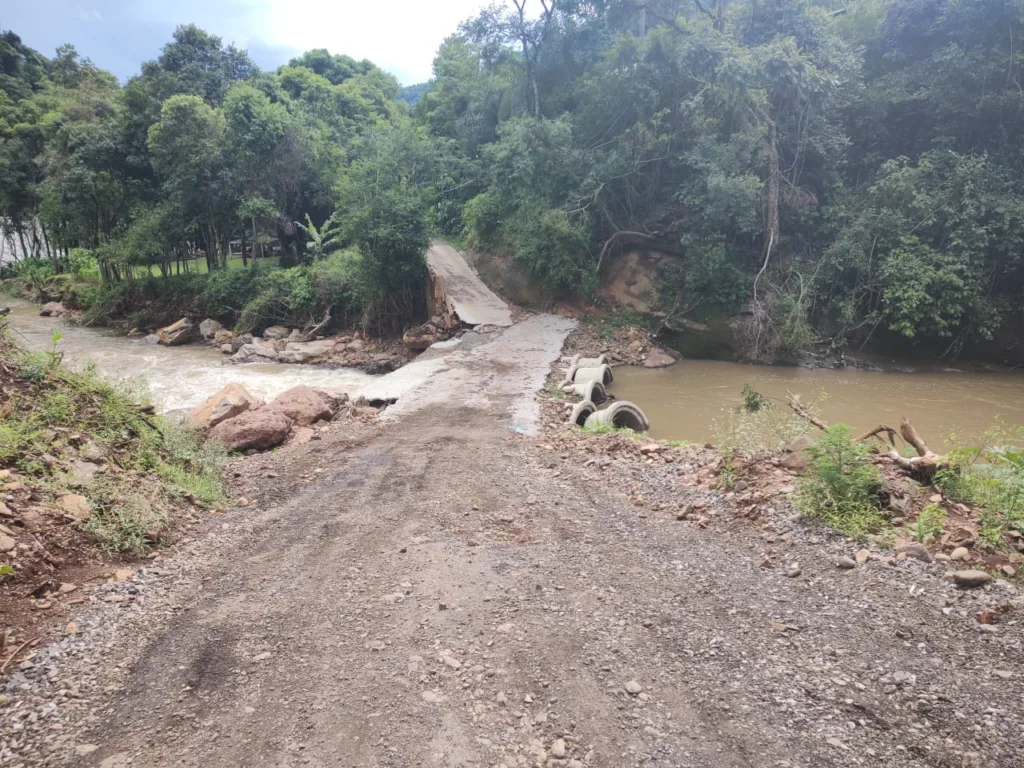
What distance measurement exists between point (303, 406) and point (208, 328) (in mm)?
13124

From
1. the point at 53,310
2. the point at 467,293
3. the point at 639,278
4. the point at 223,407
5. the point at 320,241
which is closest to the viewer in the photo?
the point at 223,407

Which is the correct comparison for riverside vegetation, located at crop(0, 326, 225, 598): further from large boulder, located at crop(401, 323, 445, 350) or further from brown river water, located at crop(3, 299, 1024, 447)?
large boulder, located at crop(401, 323, 445, 350)

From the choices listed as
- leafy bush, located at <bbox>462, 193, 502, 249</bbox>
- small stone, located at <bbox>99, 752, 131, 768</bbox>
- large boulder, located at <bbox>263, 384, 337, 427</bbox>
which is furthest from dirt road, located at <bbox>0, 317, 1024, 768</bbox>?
leafy bush, located at <bbox>462, 193, 502, 249</bbox>

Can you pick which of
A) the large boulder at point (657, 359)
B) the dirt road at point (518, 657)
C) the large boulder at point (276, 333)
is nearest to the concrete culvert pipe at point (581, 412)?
the dirt road at point (518, 657)

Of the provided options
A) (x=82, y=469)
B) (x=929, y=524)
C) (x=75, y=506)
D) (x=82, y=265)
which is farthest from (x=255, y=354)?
(x=82, y=265)

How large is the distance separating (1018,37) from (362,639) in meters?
20.4

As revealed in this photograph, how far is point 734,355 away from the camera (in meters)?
16.0

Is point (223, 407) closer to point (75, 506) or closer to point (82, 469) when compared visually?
point (82, 469)

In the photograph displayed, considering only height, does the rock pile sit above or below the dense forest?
Answer: below

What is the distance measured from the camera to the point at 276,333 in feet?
63.4

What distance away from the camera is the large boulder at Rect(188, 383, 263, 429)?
8.60m

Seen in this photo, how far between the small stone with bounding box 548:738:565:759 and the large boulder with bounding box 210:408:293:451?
6332 millimetres

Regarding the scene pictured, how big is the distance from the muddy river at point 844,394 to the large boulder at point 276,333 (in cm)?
1133

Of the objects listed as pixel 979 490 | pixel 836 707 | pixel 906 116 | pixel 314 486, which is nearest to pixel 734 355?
pixel 906 116
